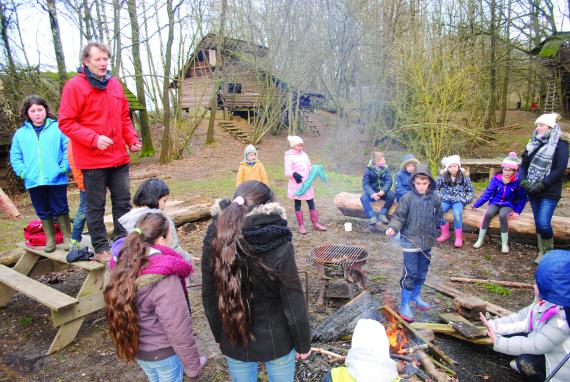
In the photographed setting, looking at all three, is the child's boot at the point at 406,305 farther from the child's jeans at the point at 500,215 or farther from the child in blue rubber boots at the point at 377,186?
the child in blue rubber boots at the point at 377,186

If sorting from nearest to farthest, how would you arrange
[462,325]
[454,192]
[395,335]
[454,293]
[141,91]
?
[395,335]
[462,325]
[454,293]
[454,192]
[141,91]

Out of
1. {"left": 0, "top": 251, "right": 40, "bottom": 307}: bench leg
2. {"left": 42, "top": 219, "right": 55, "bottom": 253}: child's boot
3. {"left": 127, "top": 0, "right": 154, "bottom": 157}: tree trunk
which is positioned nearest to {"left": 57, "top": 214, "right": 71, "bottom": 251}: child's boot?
{"left": 42, "top": 219, "right": 55, "bottom": 253}: child's boot

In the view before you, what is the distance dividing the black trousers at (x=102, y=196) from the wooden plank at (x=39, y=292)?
0.58 m

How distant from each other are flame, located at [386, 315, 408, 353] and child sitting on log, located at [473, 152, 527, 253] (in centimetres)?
333

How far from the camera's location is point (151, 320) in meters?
2.30

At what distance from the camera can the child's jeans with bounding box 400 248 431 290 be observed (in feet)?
13.1

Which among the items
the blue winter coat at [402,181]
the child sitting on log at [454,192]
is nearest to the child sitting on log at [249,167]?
the blue winter coat at [402,181]

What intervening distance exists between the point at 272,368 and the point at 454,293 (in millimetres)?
3184

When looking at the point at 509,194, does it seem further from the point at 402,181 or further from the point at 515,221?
the point at 402,181

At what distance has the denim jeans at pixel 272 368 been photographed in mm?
2207

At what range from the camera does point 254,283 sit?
2045 mm

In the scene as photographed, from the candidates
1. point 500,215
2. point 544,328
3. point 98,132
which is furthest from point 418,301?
point 98,132

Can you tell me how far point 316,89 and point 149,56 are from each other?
12.2 meters

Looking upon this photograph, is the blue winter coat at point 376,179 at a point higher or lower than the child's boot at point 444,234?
higher
